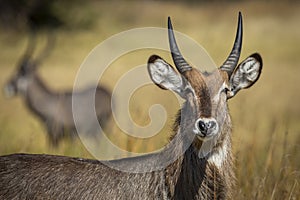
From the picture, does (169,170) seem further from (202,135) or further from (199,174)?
(202,135)

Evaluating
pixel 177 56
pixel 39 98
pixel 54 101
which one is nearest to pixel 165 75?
pixel 177 56

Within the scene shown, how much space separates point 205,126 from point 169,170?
1.59 ft

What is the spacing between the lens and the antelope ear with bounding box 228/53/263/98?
4.75m

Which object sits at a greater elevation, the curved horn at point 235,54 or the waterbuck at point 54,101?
the curved horn at point 235,54

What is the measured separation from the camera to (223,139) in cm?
457

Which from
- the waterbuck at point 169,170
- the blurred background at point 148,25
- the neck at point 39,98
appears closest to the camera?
the waterbuck at point 169,170

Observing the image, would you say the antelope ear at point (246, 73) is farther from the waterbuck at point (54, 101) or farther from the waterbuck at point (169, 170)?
the waterbuck at point (54, 101)

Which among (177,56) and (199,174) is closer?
(199,174)

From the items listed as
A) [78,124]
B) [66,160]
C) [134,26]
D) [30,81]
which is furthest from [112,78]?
[66,160]

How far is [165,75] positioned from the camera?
4730 mm

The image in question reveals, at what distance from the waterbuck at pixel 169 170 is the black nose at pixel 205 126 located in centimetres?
11

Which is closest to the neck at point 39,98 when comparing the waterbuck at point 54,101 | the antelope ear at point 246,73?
the waterbuck at point 54,101

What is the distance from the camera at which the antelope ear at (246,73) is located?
4.75 m

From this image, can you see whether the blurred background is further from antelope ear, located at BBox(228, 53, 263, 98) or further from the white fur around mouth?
the white fur around mouth
